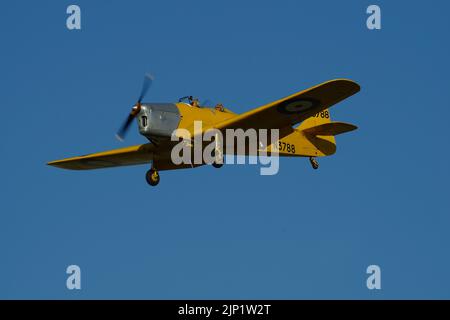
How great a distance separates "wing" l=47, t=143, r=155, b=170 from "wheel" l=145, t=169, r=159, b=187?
64 cm

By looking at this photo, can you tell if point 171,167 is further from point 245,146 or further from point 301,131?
point 301,131

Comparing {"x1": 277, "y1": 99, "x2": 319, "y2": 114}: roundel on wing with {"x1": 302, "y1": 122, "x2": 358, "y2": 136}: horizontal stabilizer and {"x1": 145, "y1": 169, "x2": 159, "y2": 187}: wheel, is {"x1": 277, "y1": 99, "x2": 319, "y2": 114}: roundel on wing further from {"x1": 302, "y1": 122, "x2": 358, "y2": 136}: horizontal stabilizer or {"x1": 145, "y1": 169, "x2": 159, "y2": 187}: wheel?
{"x1": 145, "y1": 169, "x2": 159, "y2": 187}: wheel

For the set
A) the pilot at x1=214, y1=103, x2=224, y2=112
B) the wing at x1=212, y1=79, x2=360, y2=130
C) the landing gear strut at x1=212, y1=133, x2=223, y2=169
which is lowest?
the landing gear strut at x1=212, y1=133, x2=223, y2=169

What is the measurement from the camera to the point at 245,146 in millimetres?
24406

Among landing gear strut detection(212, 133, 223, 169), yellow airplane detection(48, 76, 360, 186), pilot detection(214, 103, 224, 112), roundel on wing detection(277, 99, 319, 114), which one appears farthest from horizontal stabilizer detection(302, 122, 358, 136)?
landing gear strut detection(212, 133, 223, 169)

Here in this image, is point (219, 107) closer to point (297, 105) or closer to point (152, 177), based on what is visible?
point (152, 177)

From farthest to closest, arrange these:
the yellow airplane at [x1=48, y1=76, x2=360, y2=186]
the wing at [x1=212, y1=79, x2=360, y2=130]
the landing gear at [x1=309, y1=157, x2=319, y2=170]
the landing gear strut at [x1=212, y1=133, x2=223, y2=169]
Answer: the landing gear at [x1=309, y1=157, x2=319, y2=170], the landing gear strut at [x1=212, y1=133, x2=223, y2=169], the yellow airplane at [x1=48, y1=76, x2=360, y2=186], the wing at [x1=212, y1=79, x2=360, y2=130]

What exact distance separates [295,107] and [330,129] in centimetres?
365

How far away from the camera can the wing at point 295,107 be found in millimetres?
21641

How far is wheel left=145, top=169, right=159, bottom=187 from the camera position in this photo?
966 inches

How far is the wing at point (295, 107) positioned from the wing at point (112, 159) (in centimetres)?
303

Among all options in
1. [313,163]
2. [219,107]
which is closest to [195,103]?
[219,107]

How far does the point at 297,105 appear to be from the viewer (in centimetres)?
2262

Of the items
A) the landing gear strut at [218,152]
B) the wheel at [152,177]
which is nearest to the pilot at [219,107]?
the landing gear strut at [218,152]
